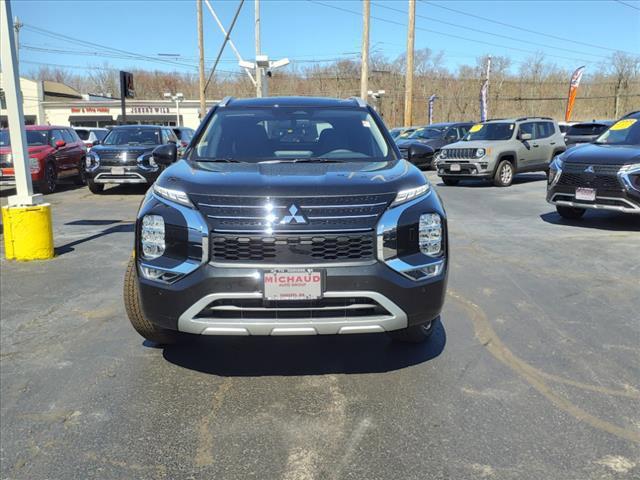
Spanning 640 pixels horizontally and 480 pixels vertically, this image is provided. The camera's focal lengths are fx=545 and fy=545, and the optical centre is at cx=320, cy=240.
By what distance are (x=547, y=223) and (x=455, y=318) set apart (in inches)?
212

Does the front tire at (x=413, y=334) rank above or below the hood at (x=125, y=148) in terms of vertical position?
below

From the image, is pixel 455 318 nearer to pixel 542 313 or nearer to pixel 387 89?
pixel 542 313

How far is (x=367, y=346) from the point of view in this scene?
4027 mm

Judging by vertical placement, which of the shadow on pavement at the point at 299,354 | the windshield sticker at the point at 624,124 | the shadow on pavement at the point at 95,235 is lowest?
the shadow on pavement at the point at 95,235

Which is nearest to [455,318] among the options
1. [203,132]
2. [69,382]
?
[203,132]

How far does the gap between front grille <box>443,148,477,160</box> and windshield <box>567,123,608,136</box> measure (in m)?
5.80

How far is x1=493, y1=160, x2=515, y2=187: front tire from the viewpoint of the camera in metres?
14.7

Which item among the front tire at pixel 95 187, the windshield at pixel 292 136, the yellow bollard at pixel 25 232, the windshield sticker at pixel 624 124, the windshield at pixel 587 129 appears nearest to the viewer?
the windshield at pixel 292 136

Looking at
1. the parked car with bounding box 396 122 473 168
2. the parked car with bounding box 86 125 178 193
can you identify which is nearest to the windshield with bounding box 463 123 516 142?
the parked car with bounding box 396 122 473 168

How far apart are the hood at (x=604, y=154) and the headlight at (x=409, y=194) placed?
19.9 ft

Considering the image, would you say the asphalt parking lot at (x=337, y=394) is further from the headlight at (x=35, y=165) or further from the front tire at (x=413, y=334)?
the headlight at (x=35, y=165)

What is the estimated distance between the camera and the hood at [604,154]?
8.03m

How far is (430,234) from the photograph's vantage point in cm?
321

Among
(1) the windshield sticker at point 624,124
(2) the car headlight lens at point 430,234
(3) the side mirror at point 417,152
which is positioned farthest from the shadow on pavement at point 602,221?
(2) the car headlight lens at point 430,234
